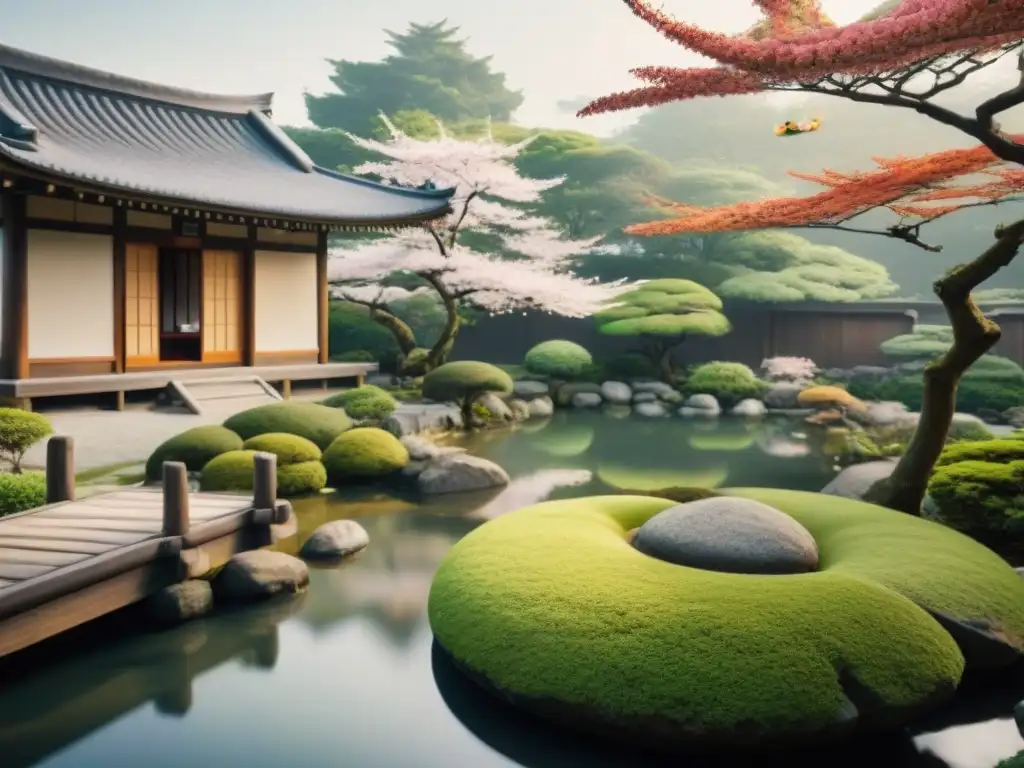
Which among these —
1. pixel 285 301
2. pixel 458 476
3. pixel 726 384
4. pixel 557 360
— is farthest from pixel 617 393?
pixel 458 476

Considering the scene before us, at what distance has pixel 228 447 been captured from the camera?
1038 cm

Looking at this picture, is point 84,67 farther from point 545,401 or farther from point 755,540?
point 755,540

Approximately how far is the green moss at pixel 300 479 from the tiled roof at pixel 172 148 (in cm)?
499

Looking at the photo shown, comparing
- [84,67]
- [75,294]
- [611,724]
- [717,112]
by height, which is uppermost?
[717,112]

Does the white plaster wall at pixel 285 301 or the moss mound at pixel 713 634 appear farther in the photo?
the white plaster wall at pixel 285 301

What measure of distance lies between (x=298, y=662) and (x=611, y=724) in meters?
2.35

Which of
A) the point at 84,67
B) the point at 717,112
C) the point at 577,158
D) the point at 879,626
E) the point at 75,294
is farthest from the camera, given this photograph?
the point at 717,112

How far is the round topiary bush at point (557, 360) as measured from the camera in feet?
72.2

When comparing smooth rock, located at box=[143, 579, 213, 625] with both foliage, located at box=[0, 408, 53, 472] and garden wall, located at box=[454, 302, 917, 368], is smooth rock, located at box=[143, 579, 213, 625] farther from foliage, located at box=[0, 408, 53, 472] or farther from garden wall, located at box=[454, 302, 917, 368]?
garden wall, located at box=[454, 302, 917, 368]

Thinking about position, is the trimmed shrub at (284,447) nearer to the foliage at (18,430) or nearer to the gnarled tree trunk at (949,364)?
the foliage at (18,430)

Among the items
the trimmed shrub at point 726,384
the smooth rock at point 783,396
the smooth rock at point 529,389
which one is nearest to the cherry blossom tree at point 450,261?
the smooth rock at point 529,389

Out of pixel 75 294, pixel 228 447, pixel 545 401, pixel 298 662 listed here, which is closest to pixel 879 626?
pixel 298 662

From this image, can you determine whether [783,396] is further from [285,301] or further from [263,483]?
[263,483]

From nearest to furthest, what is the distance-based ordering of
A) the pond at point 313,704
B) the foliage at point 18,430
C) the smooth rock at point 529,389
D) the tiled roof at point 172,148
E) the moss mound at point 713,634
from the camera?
the moss mound at point 713,634 → the pond at point 313,704 → the foliage at point 18,430 → the tiled roof at point 172,148 → the smooth rock at point 529,389
